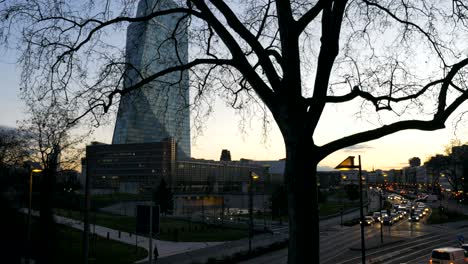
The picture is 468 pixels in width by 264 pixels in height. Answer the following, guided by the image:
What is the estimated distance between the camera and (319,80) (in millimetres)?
7633

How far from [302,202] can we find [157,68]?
541 centimetres

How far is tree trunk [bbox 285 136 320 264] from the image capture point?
7.14 m

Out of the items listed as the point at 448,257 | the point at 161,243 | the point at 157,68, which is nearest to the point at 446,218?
the point at 161,243

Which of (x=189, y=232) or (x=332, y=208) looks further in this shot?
(x=332, y=208)

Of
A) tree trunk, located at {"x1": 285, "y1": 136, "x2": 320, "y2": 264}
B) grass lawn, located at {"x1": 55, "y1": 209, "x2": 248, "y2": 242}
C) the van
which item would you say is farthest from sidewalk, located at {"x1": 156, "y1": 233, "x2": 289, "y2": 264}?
tree trunk, located at {"x1": 285, "y1": 136, "x2": 320, "y2": 264}

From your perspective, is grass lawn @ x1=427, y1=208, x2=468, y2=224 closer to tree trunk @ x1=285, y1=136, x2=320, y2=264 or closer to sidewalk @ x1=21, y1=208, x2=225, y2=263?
sidewalk @ x1=21, y1=208, x2=225, y2=263

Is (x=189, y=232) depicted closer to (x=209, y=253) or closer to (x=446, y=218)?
(x=209, y=253)

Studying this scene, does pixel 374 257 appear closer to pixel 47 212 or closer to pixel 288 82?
pixel 288 82

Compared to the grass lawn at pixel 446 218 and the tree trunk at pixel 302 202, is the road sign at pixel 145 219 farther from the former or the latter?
the grass lawn at pixel 446 218

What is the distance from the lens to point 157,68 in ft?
34.9

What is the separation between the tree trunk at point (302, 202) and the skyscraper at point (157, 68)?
9.37 ft

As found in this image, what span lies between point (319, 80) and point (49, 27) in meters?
5.42

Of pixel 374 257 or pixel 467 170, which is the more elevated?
pixel 467 170

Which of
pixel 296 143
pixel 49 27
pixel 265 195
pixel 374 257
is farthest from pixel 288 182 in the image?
pixel 265 195
